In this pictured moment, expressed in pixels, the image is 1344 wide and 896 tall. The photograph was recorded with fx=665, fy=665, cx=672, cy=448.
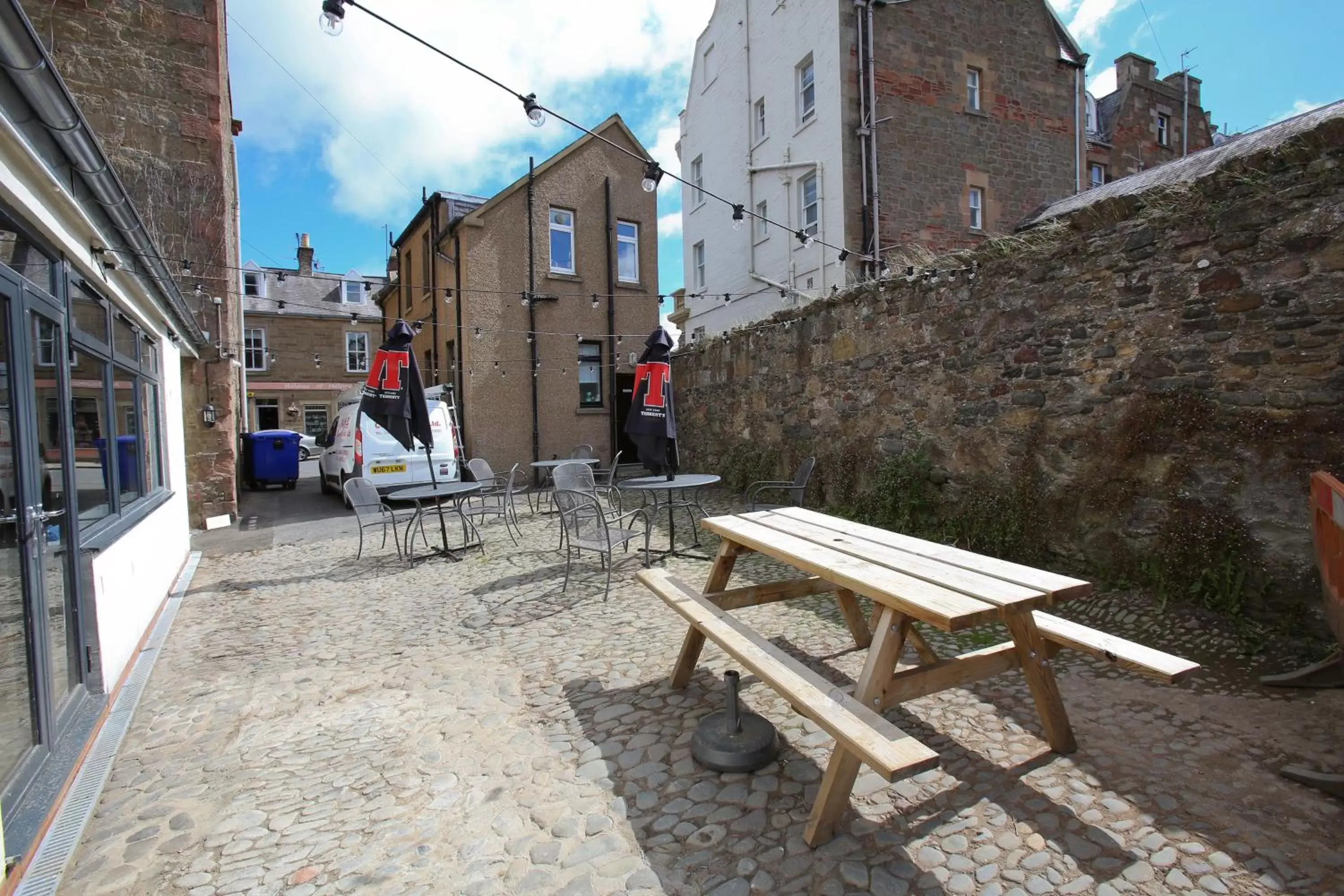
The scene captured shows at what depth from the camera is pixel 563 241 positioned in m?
14.4

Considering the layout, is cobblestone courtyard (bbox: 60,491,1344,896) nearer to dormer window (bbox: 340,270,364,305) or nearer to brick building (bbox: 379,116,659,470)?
brick building (bbox: 379,116,659,470)

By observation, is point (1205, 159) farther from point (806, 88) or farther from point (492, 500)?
point (492, 500)

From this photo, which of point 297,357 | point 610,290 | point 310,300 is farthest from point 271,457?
point 310,300

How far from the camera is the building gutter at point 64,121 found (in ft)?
7.23

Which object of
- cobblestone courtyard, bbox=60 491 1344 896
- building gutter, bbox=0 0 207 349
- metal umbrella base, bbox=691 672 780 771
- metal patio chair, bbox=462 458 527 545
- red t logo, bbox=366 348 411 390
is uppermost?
building gutter, bbox=0 0 207 349

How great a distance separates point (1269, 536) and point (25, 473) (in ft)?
20.4

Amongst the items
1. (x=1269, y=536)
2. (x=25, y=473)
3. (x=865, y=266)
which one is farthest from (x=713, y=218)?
(x=25, y=473)

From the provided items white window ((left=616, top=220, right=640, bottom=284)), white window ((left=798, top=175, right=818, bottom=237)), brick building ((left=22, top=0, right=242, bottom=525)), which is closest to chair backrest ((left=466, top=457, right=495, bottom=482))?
brick building ((left=22, top=0, right=242, bottom=525))

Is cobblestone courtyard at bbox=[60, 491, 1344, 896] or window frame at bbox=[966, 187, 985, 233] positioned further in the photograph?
window frame at bbox=[966, 187, 985, 233]

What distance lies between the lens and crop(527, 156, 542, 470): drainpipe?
1370 cm

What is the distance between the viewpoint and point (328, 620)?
16.5 ft

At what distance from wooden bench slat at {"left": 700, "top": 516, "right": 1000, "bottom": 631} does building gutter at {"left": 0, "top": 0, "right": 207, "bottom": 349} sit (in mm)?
3378

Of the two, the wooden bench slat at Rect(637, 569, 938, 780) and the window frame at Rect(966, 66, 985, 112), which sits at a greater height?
the window frame at Rect(966, 66, 985, 112)

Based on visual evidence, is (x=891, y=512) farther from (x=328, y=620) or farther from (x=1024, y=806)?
(x=328, y=620)
